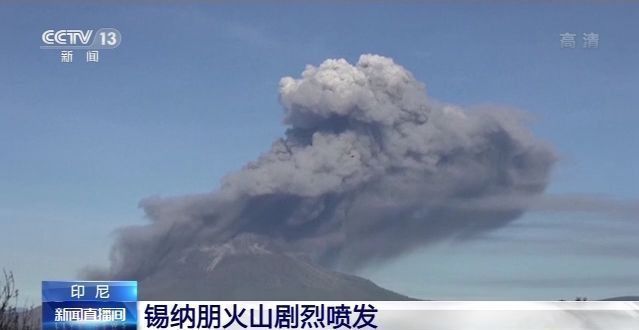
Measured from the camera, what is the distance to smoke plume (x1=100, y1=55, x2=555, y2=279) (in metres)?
3.12

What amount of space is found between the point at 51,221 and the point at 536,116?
2.32 m

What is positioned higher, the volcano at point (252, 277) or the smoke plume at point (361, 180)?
the smoke plume at point (361, 180)

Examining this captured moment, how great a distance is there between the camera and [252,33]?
3.14 m

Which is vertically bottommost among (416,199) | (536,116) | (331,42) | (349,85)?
(416,199)

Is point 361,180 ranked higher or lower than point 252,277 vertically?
higher

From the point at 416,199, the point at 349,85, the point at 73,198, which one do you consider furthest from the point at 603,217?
the point at 73,198

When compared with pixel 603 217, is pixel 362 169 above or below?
above

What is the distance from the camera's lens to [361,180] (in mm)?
3131

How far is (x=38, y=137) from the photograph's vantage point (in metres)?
3.16

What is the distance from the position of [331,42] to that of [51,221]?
155 centimetres

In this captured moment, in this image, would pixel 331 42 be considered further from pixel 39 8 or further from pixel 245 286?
pixel 39 8

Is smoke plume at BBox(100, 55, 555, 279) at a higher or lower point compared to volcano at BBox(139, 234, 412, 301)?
higher

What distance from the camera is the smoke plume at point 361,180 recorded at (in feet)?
10.2

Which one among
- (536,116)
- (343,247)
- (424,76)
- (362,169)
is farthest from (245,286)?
(536,116)
